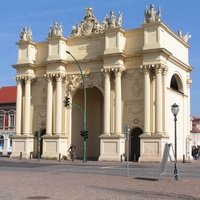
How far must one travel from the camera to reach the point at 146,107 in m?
43.1

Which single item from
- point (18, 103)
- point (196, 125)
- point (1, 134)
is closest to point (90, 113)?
point (18, 103)

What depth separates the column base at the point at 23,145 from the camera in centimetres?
5078

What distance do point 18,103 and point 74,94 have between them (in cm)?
688

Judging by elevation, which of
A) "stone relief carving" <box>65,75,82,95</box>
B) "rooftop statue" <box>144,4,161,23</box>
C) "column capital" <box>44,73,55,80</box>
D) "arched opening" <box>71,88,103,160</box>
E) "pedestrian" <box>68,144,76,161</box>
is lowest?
"pedestrian" <box>68,144,76,161</box>

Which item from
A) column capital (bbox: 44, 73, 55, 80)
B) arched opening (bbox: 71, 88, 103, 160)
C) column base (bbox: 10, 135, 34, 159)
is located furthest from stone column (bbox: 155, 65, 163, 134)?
column base (bbox: 10, 135, 34, 159)

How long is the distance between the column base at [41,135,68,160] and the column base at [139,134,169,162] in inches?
392

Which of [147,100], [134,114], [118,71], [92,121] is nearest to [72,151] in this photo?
[134,114]

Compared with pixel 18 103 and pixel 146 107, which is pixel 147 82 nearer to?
pixel 146 107

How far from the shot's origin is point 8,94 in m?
79.8

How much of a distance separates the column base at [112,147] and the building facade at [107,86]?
0.10 metres

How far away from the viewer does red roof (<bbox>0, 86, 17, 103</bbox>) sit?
77.1 metres

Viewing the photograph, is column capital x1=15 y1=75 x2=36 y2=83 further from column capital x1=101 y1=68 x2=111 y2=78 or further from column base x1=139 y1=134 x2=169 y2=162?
column base x1=139 y1=134 x2=169 y2=162

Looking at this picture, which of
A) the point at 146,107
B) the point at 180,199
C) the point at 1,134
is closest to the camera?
the point at 180,199

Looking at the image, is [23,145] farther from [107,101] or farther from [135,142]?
[135,142]
